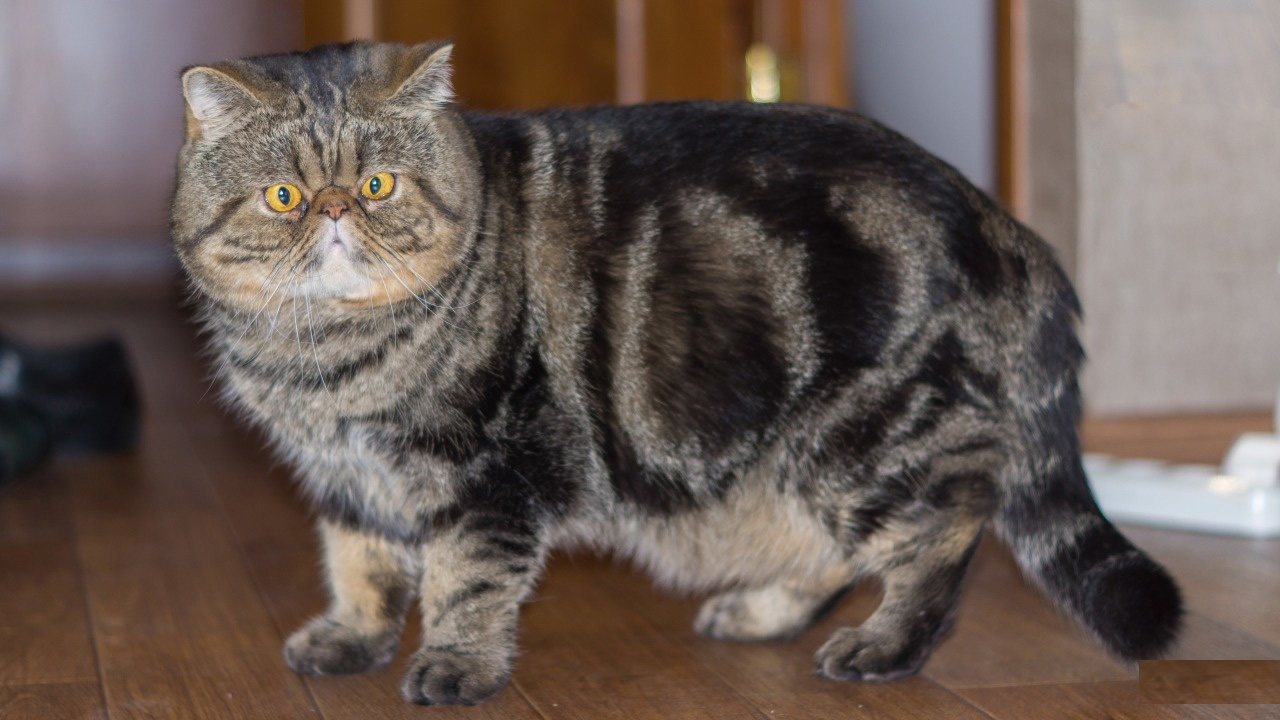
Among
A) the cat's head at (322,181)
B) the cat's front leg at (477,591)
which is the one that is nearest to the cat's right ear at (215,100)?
the cat's head at (322,181)

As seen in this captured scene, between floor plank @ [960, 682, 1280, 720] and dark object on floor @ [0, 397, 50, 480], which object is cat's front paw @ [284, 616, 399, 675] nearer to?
floor plank @ [960, 682, 1280, 720]

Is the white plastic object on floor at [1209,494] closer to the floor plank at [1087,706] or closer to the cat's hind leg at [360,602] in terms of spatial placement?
the floor plank at [1087,706]

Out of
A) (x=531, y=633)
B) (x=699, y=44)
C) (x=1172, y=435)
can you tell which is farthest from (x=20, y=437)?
(x=1172, y=435)

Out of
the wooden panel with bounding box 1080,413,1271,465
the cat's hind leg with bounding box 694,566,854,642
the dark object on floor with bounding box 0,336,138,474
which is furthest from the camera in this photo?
the dark object on floor with bounding box 0,336,138,474

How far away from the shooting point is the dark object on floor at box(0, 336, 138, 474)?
309 cm

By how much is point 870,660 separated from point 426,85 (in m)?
0.90

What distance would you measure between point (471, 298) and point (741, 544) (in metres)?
0.49

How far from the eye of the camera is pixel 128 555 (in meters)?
2.32

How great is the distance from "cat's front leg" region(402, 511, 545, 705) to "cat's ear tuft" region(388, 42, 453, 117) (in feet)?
1.64

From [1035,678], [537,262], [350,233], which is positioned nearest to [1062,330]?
[1035,678]

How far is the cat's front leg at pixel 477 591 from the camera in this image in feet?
5.36

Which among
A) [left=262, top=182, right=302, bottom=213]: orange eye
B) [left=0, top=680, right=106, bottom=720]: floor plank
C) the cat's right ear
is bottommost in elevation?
[left=0, top=680, right=106, bottom=720]: floor plank

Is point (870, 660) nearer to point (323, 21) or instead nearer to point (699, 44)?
point (699, 44)

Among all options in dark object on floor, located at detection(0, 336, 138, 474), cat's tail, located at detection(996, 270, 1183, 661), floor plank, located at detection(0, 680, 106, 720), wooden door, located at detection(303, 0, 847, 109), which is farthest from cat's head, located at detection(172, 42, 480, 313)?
Answer: wooden door, located at detection(303, 0, 847, 109)
